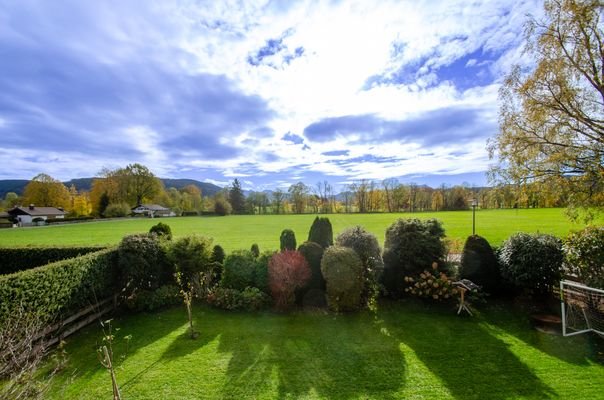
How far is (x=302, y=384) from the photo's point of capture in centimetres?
405

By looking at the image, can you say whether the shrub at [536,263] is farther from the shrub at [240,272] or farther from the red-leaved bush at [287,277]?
the shrub at [240,272]

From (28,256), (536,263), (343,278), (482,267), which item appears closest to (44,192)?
(28,256)

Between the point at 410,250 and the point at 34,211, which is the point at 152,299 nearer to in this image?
the point at 410,250

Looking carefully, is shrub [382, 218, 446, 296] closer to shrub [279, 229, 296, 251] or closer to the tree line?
shrub [279, 229, 296, 251]

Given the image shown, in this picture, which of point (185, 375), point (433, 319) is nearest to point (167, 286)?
point (185, 375)

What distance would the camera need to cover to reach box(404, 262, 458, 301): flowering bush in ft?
22.1

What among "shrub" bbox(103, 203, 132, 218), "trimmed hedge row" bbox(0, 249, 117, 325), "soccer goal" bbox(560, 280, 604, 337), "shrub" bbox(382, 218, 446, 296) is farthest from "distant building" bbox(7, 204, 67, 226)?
"soccer goal" bbox(560, 280, 604, 337)

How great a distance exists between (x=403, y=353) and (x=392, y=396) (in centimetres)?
122

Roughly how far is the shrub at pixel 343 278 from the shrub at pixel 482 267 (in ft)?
9.98

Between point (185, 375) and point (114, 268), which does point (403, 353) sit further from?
point (114, 268)

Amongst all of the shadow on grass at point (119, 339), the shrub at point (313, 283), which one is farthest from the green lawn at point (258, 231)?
the shrub at point (313, 283)

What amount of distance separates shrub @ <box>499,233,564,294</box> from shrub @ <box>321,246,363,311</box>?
3958 mm

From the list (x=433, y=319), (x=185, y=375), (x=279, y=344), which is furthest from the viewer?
(x=433, y=319)

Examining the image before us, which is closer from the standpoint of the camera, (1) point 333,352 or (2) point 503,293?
(1) point 333,352
